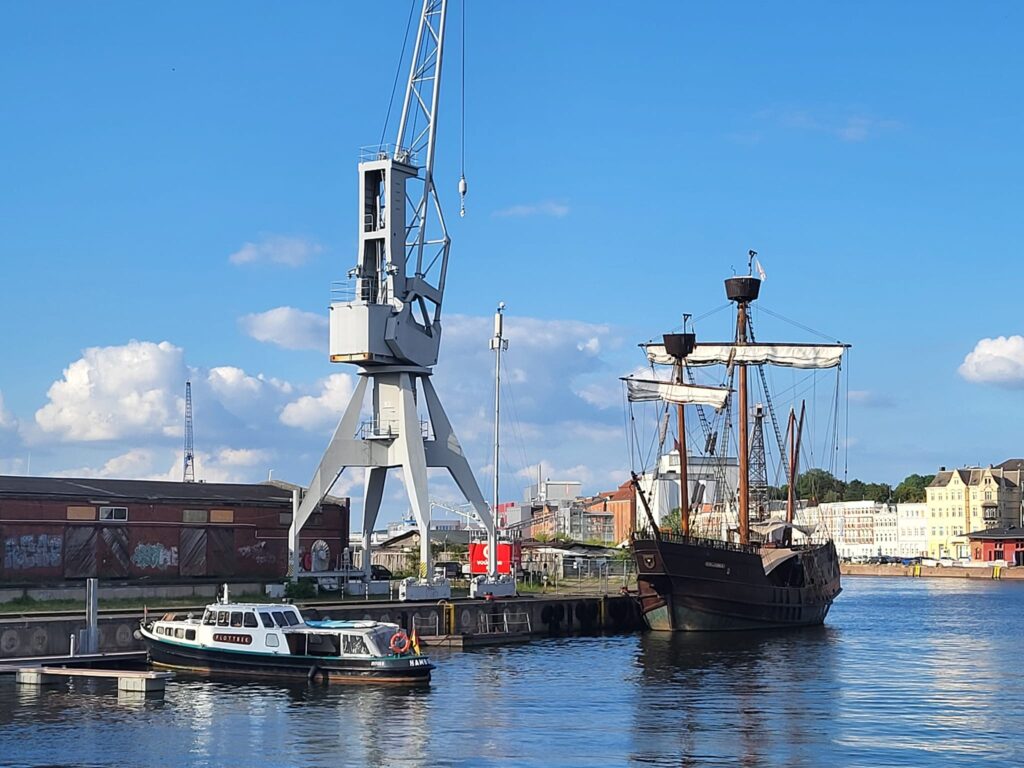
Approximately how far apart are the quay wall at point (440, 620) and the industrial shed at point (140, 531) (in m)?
8.97

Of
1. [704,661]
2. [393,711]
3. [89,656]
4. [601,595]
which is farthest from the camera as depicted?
[601,595]

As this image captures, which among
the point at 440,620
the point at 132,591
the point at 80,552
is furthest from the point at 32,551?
the point at 440,620

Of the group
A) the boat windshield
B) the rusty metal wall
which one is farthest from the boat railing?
the rusty metal wall

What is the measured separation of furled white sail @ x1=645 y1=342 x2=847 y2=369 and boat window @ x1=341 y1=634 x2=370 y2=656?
172ft

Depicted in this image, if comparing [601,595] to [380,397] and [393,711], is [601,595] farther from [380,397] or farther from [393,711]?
[393,711]

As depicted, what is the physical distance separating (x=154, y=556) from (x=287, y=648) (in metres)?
22.0

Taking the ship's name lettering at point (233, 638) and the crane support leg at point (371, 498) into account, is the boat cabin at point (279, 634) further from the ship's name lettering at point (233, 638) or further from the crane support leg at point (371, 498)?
the crane support leg at point (371, 498)

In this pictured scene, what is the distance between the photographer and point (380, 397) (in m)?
76.6

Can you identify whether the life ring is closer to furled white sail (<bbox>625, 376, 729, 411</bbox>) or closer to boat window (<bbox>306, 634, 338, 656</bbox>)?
boat window (<bbox>306, 634, 338, 656</bbox>)

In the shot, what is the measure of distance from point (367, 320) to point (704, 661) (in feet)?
80.3

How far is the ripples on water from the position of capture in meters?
37.8

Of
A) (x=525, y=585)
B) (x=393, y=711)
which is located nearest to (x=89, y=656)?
(x=393, y=711)

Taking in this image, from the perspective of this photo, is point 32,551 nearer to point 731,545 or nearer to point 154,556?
point 154,556

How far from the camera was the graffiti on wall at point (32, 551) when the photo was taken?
64.5 metres
